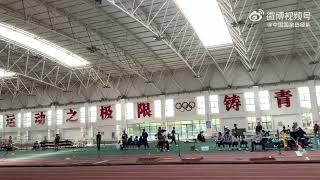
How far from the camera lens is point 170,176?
28.5 ft

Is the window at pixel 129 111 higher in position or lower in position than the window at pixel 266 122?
higher

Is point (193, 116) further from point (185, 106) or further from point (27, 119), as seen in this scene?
point (27, 119)

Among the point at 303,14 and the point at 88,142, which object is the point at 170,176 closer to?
the point at 303,14

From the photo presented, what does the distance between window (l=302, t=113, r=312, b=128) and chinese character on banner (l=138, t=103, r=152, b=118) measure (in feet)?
57.4

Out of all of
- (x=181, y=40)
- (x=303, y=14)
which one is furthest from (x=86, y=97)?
(x=303, y=14)

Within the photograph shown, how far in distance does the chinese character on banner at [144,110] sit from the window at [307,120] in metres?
17.5

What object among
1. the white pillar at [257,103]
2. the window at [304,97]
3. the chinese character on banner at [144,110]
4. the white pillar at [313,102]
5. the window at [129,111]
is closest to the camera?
the white pillar at [313,102]

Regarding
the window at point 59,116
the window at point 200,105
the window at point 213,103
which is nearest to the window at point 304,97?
the window at point 213,103

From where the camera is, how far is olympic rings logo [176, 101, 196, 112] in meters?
37.3

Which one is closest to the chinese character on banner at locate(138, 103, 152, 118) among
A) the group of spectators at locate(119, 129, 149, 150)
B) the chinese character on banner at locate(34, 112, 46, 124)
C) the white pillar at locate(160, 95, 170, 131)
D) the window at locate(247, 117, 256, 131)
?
the white pillar at locate(160, 95, 170, 131)

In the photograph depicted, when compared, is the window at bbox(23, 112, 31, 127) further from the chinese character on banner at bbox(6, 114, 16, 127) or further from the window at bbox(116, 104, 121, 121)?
the window at bbox(116, 104, 121, 121)

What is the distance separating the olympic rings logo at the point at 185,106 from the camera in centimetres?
3728

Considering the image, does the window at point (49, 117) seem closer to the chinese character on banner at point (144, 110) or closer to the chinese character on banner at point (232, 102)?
the chinese character on banner at point (144, 110)

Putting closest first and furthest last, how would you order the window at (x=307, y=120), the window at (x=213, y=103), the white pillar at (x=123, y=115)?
the window at (x=307, y=120) → the window at (x=213, y=103) → the white pillar at (x=123, y=115)
